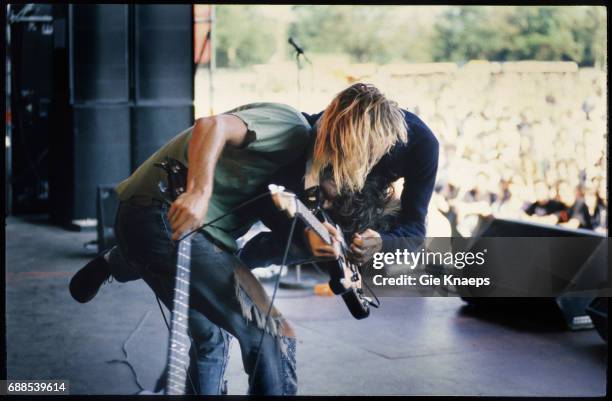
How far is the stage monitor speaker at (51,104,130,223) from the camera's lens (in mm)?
3852

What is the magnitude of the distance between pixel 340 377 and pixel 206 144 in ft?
3.61

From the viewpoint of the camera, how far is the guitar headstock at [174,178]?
3043mm

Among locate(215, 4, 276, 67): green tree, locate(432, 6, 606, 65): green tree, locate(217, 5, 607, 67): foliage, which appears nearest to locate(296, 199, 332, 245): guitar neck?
locate(217, 5, 607, 67): foliage

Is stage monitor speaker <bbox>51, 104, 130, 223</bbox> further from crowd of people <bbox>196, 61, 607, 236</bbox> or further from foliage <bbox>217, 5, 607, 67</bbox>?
foliage <bbox>217, 5, 607, 67</bbox>

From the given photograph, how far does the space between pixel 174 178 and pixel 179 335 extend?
0.59 m

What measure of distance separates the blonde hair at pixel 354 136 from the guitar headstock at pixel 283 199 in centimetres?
11

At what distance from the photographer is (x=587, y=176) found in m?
4.09

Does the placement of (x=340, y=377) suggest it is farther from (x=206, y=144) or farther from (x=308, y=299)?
(x=206, y=144)

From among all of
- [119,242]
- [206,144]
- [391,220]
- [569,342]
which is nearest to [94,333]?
[119,242]

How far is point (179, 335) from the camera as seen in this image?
318 centimetres

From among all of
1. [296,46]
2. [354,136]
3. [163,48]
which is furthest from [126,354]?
[296,46]

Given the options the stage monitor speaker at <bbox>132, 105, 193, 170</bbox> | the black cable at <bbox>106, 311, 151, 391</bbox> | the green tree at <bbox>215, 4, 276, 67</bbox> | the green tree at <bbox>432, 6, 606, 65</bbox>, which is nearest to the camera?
the black cable at <bbox>106, 311, 151, 391</bbox>

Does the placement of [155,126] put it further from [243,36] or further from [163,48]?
[243,36]

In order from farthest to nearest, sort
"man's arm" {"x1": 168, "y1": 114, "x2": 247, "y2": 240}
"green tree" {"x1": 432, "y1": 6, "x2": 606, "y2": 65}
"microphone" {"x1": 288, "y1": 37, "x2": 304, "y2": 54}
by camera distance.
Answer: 1. "microphone" {"x1": 288, "y1": 37, "x2": 304, "y2": 54}
2. "green tree" {"x1": 432, "y1": 6, "x2": 606, "y2": 65}
3. "man's arm" {"x1": 168, "y1": 114, "x2": 247, "y2": 240}
